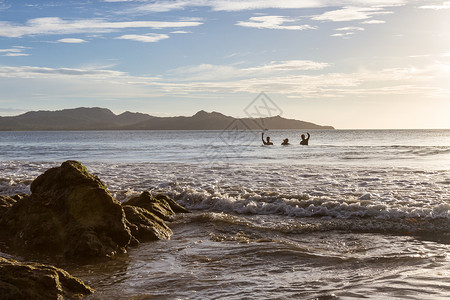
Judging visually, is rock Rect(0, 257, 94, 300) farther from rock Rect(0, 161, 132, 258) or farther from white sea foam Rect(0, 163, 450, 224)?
white sea foam Rect(0, 163, 450, 224)

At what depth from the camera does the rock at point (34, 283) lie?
5.12 m

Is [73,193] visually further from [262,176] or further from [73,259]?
[262,176]

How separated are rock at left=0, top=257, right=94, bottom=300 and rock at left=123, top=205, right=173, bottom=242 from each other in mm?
3563

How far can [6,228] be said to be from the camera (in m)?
9.70

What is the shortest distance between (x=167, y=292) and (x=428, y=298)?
138 inches

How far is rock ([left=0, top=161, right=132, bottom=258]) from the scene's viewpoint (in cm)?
828

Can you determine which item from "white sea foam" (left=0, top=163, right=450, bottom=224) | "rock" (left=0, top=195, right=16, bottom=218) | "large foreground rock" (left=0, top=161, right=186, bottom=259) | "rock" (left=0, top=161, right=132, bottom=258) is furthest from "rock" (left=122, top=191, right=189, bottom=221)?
"rock" (left=0, top=195, right=16, bottom=218)

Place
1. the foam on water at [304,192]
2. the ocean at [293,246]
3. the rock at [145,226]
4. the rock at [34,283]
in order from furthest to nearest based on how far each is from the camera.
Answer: the foam on water at [304,192] → the rock at [145,226] → the ocean at [293,246] → the rock at [34,283]

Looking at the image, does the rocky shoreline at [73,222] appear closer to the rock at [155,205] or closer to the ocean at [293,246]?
the ocean at [293,246]

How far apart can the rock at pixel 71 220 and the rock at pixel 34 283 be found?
2.29 meters

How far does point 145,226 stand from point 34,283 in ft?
14.3

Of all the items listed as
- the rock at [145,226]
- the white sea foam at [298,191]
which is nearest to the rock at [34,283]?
the rock at [145,226]

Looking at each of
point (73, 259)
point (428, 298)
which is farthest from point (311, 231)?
point (73, 259)

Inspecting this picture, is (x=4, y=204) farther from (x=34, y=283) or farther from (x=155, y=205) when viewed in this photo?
(x=34, y=283)
